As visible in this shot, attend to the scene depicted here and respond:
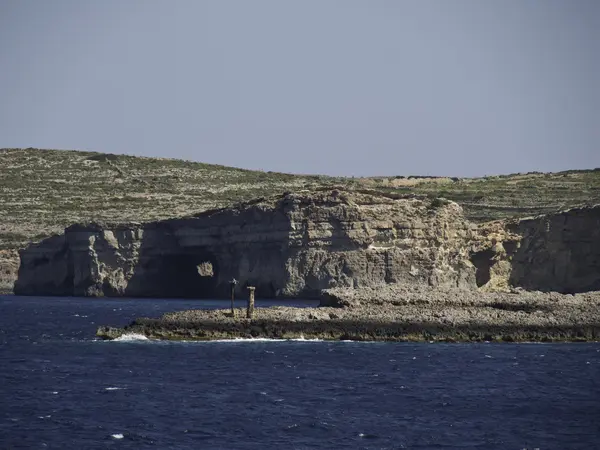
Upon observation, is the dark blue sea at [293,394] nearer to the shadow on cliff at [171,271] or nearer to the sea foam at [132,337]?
the sea foam at [132,337]

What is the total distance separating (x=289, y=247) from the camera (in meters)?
80.5

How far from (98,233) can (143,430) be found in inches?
2209

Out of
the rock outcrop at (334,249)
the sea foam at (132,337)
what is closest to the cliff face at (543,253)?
the rock outcrop at (334,249)

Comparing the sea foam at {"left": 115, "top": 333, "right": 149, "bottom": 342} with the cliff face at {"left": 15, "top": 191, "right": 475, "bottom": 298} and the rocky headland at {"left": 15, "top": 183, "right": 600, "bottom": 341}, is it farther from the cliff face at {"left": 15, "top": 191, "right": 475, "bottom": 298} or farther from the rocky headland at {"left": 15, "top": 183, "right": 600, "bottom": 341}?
the cliff face at {"left": 15, "top": 191, "right": 475, "bottom": 298}

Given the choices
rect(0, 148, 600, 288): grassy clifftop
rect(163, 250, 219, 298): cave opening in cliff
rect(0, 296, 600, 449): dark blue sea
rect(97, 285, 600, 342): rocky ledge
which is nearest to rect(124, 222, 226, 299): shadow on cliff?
rect(163, 250, 219, 298): cave opening in cliff

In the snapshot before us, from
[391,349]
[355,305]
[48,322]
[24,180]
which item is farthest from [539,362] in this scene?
[24,180]

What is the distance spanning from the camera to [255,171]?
138 m

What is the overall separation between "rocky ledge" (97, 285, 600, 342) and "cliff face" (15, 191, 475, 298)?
2235 centimetres

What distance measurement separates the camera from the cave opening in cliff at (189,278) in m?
91.9

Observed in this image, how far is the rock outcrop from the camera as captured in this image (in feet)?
260

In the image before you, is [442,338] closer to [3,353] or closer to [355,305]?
[355,305]

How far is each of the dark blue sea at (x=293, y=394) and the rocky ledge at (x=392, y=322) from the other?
794 mm

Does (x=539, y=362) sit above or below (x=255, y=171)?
below

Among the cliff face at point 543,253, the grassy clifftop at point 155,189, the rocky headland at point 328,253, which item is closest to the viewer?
the rocky headland at point 328,253
